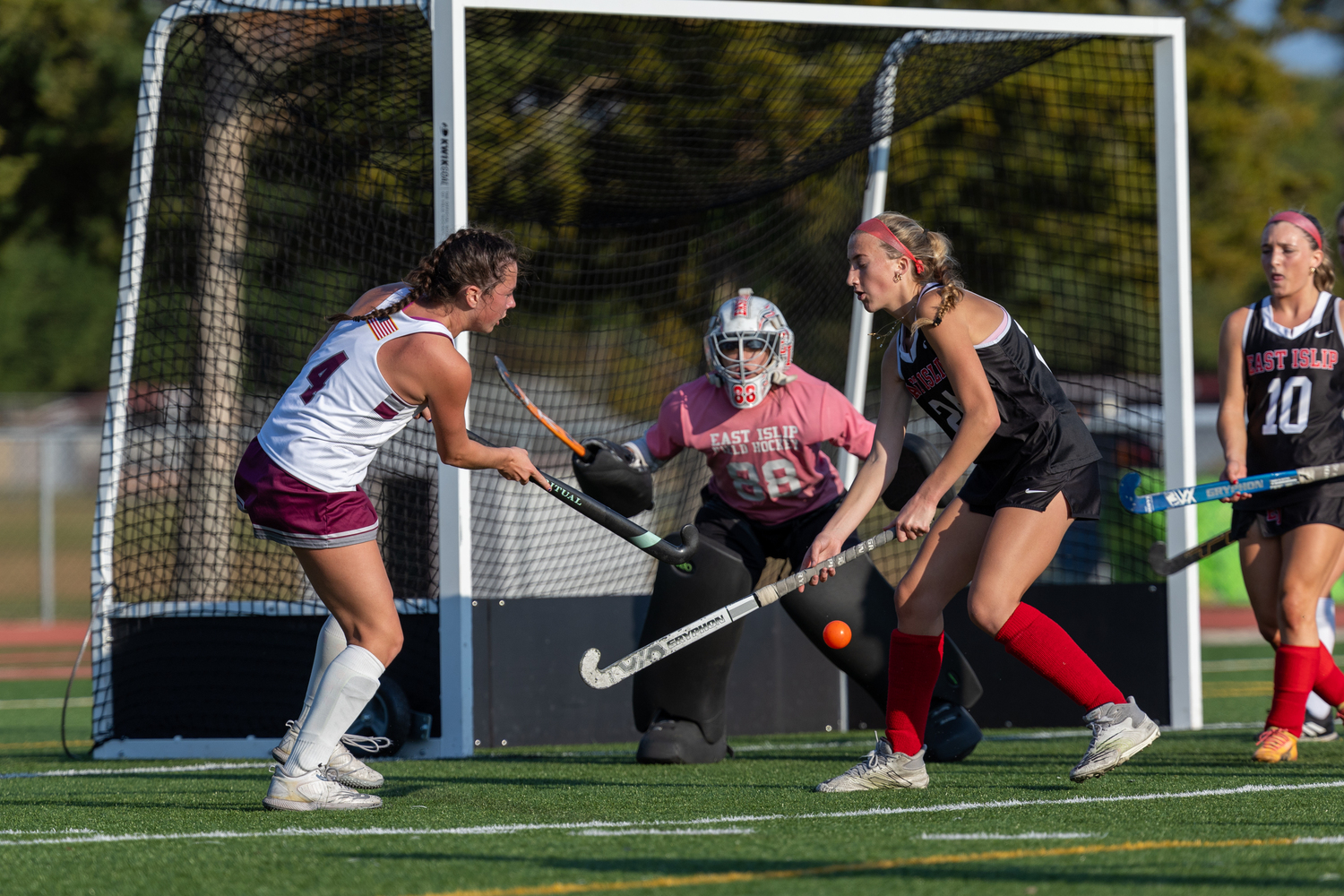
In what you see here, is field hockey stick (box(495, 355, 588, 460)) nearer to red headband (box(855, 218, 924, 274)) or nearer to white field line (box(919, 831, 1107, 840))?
red headband (box(855, 218, 924, 274))

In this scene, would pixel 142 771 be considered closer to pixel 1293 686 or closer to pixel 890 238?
pixel 890 238

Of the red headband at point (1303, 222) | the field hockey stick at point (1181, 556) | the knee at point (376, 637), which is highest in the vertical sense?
the red headband at point (1303, 222)

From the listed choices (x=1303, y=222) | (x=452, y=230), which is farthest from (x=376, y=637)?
(x=1303, y=222)

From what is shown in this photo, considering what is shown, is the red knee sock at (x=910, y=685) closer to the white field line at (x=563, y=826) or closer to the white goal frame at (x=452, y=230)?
the white field line at (x=563, y=826)

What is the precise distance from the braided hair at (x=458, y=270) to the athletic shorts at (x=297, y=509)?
47cm

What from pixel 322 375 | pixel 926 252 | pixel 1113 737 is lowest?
pixel 1113 737

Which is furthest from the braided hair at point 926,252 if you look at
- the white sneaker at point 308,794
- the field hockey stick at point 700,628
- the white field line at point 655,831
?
the white sneaker at point 308,794

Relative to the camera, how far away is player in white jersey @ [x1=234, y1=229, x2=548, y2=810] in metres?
3.80

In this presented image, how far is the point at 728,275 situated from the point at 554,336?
581cm

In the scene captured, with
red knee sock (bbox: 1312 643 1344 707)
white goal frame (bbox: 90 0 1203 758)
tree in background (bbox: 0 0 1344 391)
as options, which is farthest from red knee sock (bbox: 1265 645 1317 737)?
tree in background (bbox: 0 0 1344 391)

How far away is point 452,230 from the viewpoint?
17.6ft

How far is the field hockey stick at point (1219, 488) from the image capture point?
184 inches

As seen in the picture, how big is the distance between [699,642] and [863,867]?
2.29 metres

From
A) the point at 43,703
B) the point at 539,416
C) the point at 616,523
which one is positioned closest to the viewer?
the point at 616,523
